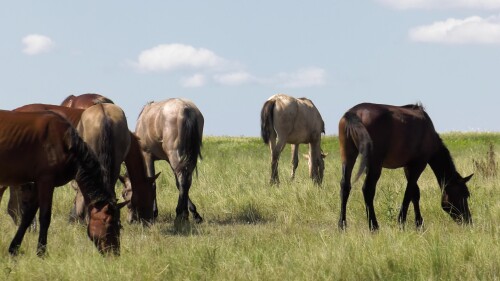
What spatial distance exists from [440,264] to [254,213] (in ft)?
17.0

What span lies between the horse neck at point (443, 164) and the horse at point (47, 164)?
4.88m

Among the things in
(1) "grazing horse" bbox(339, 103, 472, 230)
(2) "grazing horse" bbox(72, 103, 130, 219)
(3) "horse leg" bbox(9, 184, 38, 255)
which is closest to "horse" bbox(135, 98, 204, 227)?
(2) "grazing horse" bbox(72, 103, 130, 219)

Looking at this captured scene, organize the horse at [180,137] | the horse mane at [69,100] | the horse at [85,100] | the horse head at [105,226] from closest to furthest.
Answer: the horse head at [105,226]
the horse at [180,137]
the horse at [85,100]
the horse mane at [69,100]

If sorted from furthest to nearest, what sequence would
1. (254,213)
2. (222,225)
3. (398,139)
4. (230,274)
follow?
(254,213) < (222,225) < (398,139) < (230,274)

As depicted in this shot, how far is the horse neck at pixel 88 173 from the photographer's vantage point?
729cm

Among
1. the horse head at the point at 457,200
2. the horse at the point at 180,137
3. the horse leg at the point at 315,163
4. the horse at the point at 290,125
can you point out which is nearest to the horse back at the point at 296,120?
the horse at the point at 290,125

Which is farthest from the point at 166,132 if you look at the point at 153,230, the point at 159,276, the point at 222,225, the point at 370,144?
the point at 159,276

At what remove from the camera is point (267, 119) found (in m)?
15.8

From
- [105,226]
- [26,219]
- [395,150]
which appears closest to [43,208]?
[26,219]

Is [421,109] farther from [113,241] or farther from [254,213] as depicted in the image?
[113,241]

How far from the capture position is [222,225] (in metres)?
10.5

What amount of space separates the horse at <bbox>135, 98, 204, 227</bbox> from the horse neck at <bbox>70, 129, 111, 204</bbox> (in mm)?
2988

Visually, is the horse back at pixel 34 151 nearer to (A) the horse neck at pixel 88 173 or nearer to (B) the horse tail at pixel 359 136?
(A) the horse neck at pixel 88 173

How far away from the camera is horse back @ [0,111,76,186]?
7.34 metres
